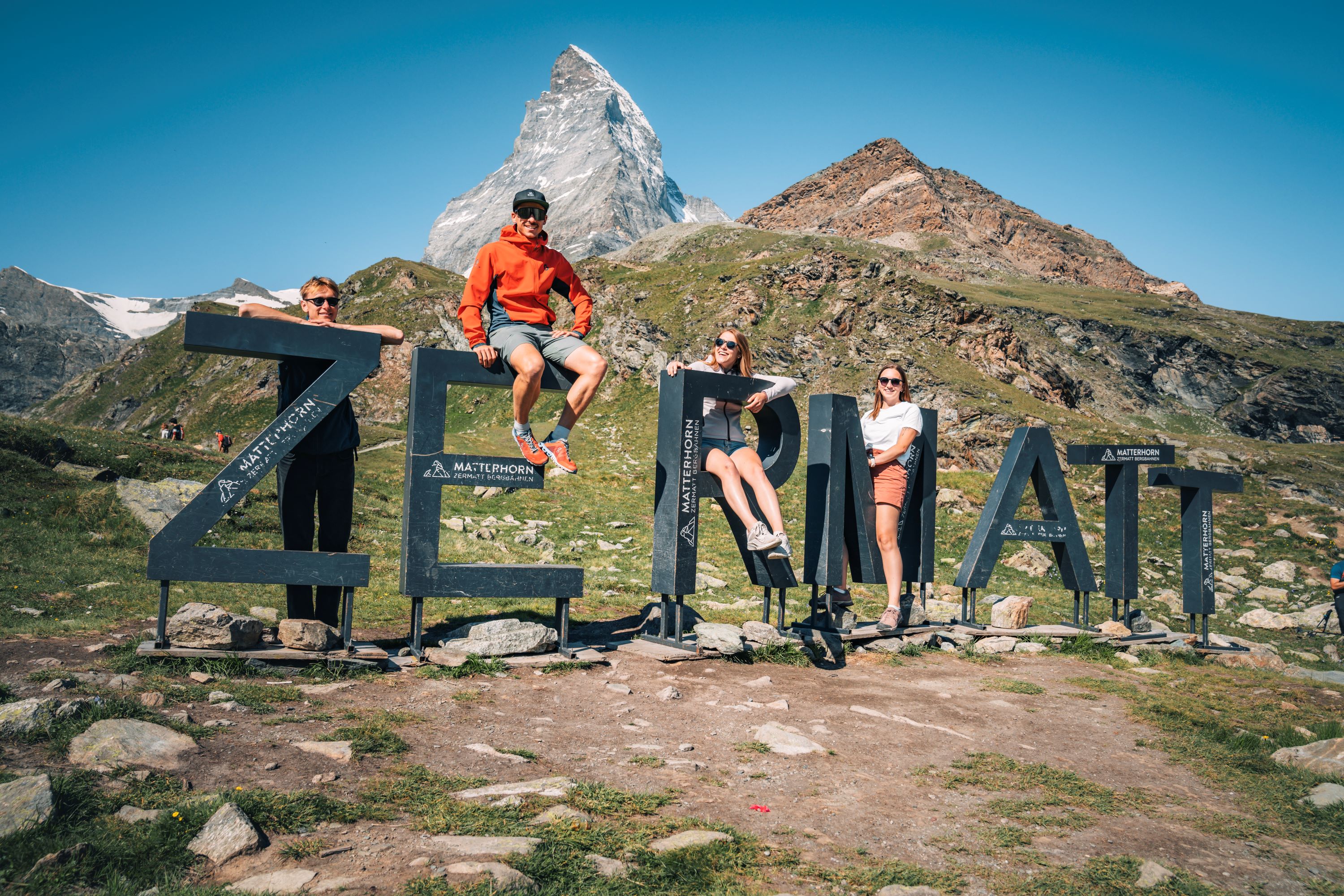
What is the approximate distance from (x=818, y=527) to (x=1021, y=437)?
3.95 metres

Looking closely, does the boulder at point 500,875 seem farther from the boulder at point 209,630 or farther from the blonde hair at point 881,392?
the blonde hair at point 881,392

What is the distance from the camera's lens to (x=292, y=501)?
744 centimetres

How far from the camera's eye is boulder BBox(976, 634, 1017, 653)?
1039 cm

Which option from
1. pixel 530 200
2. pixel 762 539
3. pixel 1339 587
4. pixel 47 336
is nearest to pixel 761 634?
pixel 762 539

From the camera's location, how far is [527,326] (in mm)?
8055

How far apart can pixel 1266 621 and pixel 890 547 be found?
33.6 feet

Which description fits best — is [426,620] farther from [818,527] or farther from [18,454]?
[18,454]

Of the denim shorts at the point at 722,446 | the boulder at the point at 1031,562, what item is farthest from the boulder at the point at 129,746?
the boulder at the point at 1031,562

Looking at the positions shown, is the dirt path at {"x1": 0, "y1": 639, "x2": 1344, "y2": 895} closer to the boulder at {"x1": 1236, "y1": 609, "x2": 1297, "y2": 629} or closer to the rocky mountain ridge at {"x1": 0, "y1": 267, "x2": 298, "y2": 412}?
the boulder at {"x1": 1236, "y1": 609, "x2": 1297, "y2": 629}

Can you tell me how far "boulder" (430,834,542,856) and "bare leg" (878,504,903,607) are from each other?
23.4ft

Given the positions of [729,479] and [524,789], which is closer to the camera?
[524,789]

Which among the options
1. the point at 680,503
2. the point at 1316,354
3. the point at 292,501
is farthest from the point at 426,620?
the point at 1316,354

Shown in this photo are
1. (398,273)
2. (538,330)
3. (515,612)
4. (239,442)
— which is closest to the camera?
(538,330)

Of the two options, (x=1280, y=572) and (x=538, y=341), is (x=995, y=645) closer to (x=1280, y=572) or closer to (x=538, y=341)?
(x=538, y=341)
